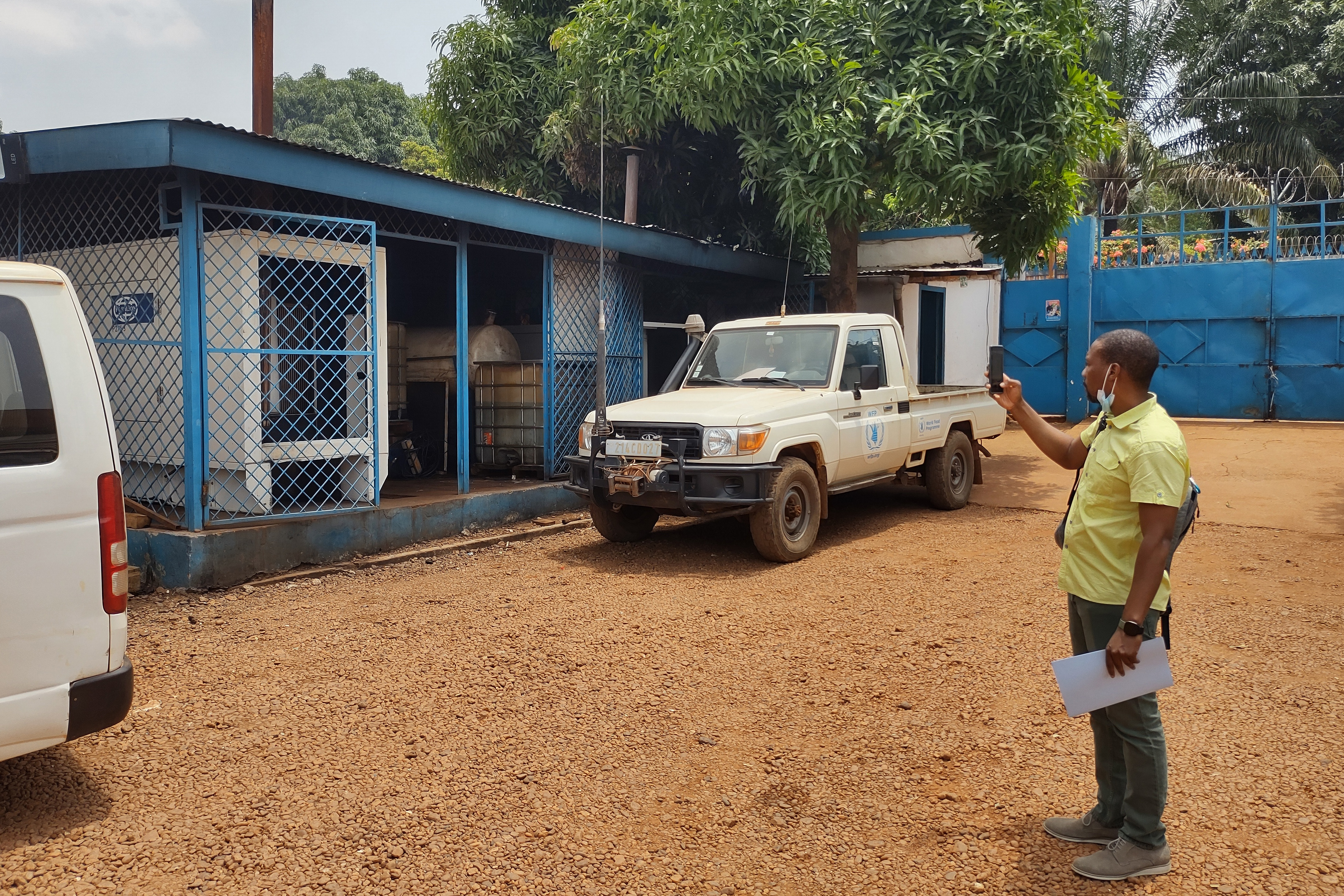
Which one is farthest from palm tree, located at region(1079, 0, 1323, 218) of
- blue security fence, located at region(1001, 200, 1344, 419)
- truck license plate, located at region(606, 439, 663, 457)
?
truck license plate, located at region(606, 439, 663, 457)

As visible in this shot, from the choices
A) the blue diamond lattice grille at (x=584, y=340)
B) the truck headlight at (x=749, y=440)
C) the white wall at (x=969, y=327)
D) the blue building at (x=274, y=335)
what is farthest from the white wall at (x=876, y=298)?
the truck headlight at (x=749, y=440)

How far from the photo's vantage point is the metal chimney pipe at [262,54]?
11000mm

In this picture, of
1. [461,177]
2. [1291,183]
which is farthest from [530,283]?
[1291,183]

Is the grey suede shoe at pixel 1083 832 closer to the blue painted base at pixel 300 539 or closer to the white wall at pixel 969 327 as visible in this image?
the blue painted base at pixel 300 539

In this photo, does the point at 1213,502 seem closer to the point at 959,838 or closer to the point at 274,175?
the point at 959,838

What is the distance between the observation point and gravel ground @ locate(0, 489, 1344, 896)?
3.22 m

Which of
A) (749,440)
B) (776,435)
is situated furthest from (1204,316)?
(749,440)

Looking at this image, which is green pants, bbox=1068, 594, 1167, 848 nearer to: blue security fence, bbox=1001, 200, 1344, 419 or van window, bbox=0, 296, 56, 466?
van window, bbox=0, 296, 56, 466

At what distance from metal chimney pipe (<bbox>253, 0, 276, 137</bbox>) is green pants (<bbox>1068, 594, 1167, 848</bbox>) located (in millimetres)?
10366

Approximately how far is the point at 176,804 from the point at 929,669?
341 centimetres

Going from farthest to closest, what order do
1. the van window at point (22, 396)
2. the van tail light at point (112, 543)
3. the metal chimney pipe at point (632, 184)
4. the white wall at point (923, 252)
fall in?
the white wall at point (923, 252) → the metal chimney pipe at point (632, 184) → the van tail light at point (112, 543) → the van window at point (22, 396)

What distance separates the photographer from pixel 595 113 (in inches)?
555

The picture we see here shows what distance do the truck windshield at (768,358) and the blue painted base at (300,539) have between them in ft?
7.14

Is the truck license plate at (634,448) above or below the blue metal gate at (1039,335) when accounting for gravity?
below
